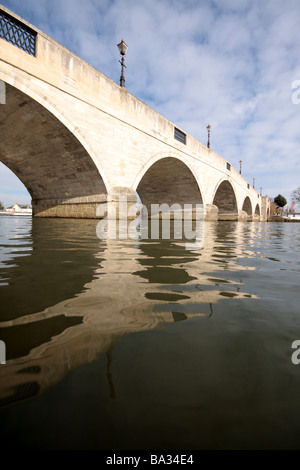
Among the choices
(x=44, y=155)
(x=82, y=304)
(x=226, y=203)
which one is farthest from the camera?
(x=226, y=203)

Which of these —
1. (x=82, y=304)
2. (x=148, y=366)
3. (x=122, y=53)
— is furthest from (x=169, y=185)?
(x=148, y=366)

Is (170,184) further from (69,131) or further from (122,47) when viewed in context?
(69,131)

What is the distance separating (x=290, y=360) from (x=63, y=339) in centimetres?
76

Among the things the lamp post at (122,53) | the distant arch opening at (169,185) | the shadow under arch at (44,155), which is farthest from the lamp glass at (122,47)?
the distant arch opening at (169,185)

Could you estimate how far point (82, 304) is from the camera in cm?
112

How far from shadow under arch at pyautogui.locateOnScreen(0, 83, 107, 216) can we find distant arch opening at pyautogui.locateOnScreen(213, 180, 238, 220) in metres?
14.3

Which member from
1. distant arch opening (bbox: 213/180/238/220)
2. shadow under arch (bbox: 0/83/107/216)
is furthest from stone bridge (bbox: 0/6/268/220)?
distant arch opening (bbox: 213/180/238/220)

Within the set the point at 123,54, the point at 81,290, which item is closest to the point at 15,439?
the point at 81,290

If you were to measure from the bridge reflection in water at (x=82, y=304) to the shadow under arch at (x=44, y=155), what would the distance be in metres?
5.80

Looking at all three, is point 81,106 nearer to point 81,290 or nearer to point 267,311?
point 81,290

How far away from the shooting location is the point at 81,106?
23.0 feet

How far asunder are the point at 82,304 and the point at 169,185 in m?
14.0

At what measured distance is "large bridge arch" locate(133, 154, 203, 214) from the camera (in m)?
12.4
